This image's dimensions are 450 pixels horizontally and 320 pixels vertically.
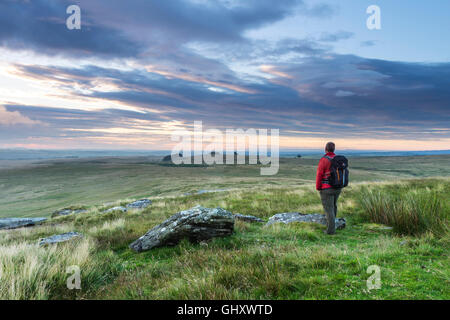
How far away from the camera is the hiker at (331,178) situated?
317 inches

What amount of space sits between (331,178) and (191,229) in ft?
16.2

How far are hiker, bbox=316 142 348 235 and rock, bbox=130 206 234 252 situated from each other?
3.41 metres

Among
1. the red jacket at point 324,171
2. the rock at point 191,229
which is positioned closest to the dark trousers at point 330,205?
the red jacket at point 324,171

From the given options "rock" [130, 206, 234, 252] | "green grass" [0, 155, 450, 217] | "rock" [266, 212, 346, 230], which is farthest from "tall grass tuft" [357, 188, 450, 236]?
"green grass" [0, 155, 450, 217]

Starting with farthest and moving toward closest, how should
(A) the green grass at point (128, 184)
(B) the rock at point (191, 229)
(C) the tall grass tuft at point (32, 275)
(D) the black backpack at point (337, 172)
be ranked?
(A) the green grass at point (128, 184), (D) the black backpack at point (337, 172), (B) the rock at point (191, 229), (C) the tall grass tuft at point (32, 275)

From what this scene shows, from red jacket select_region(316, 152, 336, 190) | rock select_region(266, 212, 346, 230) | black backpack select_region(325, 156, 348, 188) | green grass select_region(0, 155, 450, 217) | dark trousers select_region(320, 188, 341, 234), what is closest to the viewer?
black backpack select_region(325, 156, 348, 188)

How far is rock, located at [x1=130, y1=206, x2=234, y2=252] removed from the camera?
7.21 meters

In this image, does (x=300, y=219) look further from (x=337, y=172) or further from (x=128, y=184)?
(x=128, y=184)

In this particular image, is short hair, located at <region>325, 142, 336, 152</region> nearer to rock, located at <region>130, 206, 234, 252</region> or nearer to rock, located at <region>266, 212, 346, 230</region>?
rock, located at <region>266, 212, 346, 230</region>

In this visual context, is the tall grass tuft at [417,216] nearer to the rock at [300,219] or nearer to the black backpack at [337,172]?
the rock at [300,219]

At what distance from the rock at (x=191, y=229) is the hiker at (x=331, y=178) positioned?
134 inches

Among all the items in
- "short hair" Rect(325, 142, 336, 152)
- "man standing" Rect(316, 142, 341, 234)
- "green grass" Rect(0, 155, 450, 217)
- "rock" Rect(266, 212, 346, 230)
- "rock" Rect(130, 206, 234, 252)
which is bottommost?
"green grass" Rect(0, 155, 450, 217)

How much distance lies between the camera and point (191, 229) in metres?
7.27
